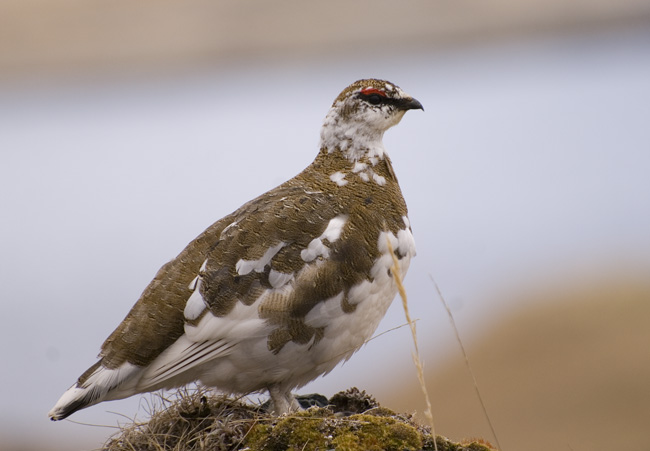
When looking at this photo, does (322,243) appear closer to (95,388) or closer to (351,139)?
(351,139)

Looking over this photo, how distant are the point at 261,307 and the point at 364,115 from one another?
111cm

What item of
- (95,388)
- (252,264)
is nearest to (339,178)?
(252,264)

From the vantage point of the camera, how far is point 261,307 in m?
3.43

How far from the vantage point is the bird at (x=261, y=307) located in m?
3.44

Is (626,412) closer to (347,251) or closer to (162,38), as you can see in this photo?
(347,251)

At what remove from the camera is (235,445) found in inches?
120

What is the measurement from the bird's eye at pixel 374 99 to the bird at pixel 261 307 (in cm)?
59

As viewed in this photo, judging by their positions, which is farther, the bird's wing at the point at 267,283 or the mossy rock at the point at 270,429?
the bird's wing at the point at 267,283

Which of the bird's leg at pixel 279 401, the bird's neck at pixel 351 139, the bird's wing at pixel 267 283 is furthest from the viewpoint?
the bird's neck at pixel 351 139

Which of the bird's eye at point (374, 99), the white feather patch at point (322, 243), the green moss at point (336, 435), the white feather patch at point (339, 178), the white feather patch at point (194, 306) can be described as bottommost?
the green moss at point (336, 435)

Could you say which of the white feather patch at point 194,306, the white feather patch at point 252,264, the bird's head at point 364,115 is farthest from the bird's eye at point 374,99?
the white feather patch at point 194,306

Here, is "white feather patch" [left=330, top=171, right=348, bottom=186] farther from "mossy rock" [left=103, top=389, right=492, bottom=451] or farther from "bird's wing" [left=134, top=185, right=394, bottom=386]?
"mossy rock" [left=103, top=389, right=492, bottom=451]

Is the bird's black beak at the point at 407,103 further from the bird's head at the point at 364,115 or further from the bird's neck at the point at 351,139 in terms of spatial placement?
the bird's neck at the point at 351,139

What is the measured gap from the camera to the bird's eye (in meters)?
4.12
